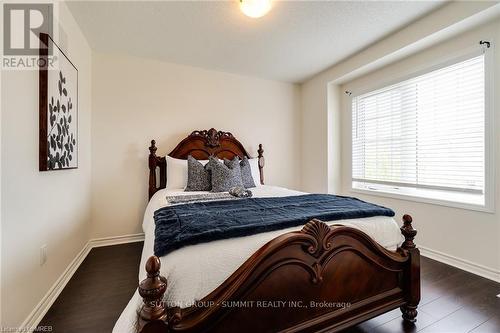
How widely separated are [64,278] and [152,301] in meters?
1.67

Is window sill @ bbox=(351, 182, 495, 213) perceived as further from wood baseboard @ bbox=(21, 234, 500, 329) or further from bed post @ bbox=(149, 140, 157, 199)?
bed post @ bbox=(149, 140, 157, 199)

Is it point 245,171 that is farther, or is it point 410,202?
point 245,171

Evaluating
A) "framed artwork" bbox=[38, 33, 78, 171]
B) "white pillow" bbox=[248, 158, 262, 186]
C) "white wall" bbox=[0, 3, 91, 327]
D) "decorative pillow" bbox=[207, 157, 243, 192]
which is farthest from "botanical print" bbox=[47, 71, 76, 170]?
"white pillow" bbox=[248, 158, 262, 186]

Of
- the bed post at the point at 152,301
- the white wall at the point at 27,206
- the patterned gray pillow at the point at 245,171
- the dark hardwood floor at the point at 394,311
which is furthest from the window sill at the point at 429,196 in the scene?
the white wall at the point at 27,206

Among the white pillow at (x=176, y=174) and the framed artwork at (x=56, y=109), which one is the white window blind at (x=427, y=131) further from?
the framed artwork at (x=56, y=109)

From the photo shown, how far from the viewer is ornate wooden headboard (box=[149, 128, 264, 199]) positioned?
297 centimetres

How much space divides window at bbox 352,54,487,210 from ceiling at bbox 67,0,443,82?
0.72m

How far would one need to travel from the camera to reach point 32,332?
4.58 feet

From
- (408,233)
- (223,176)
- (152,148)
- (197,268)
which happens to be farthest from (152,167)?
(408,233)

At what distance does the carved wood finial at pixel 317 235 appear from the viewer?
3.88 ft

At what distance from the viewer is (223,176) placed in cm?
262

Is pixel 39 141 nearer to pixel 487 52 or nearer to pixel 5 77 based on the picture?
pixel 5 77

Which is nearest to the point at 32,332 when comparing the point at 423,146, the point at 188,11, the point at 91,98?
the point at 91,98

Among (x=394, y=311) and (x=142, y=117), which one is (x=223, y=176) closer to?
(x=142, y=117)
